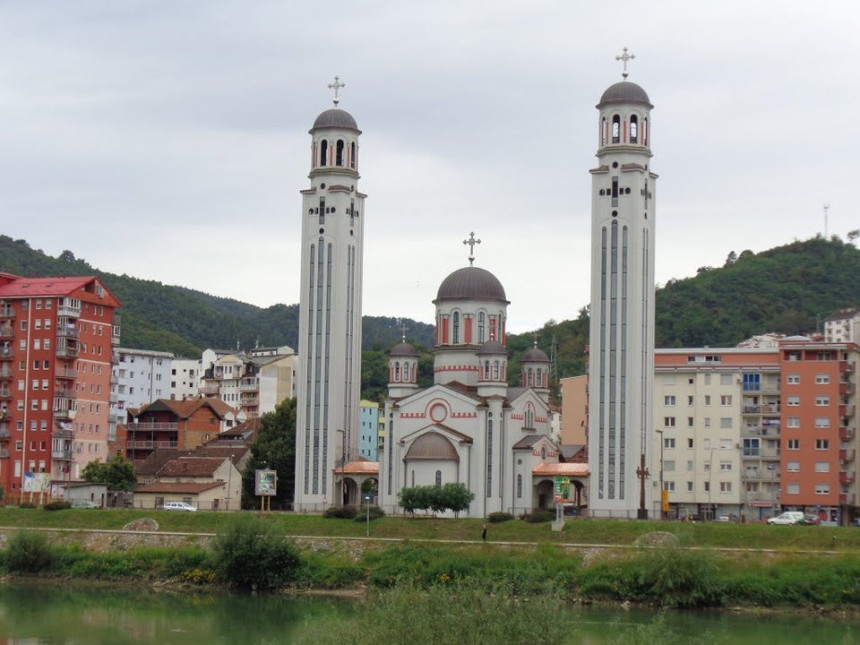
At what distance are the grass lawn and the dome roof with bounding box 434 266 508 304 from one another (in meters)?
18.6

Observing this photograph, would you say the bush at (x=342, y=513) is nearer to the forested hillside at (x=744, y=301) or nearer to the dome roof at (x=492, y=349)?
the dome roof at (x=492, y=349)

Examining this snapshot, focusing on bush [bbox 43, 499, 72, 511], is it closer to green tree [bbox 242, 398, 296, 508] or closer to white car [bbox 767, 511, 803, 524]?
green tree [bbox 242, 398, 296, 508]

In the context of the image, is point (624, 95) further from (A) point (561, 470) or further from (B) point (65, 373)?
(B) point (65, 373)

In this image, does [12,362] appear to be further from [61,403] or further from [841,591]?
[841,591]

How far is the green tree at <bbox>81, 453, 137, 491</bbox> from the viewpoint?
10169 cm

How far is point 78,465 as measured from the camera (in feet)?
344

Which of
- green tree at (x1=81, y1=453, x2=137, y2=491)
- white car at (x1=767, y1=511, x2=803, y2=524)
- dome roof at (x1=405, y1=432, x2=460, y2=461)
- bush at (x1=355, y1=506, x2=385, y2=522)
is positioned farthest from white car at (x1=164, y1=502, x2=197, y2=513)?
white car at (x1=767, y1=511, x2=803, y2=524)

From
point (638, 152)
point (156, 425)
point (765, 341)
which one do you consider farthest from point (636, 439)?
point (156, 425)

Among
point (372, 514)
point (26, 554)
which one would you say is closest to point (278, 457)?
point (372, 514)

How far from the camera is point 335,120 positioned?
98.4 metres

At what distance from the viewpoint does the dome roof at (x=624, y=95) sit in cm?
8944

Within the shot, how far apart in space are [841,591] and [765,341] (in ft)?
172

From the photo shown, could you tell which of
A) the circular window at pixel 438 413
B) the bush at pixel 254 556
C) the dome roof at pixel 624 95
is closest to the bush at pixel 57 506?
the bush at pixel 254 556

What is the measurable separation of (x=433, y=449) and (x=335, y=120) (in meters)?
24.1
